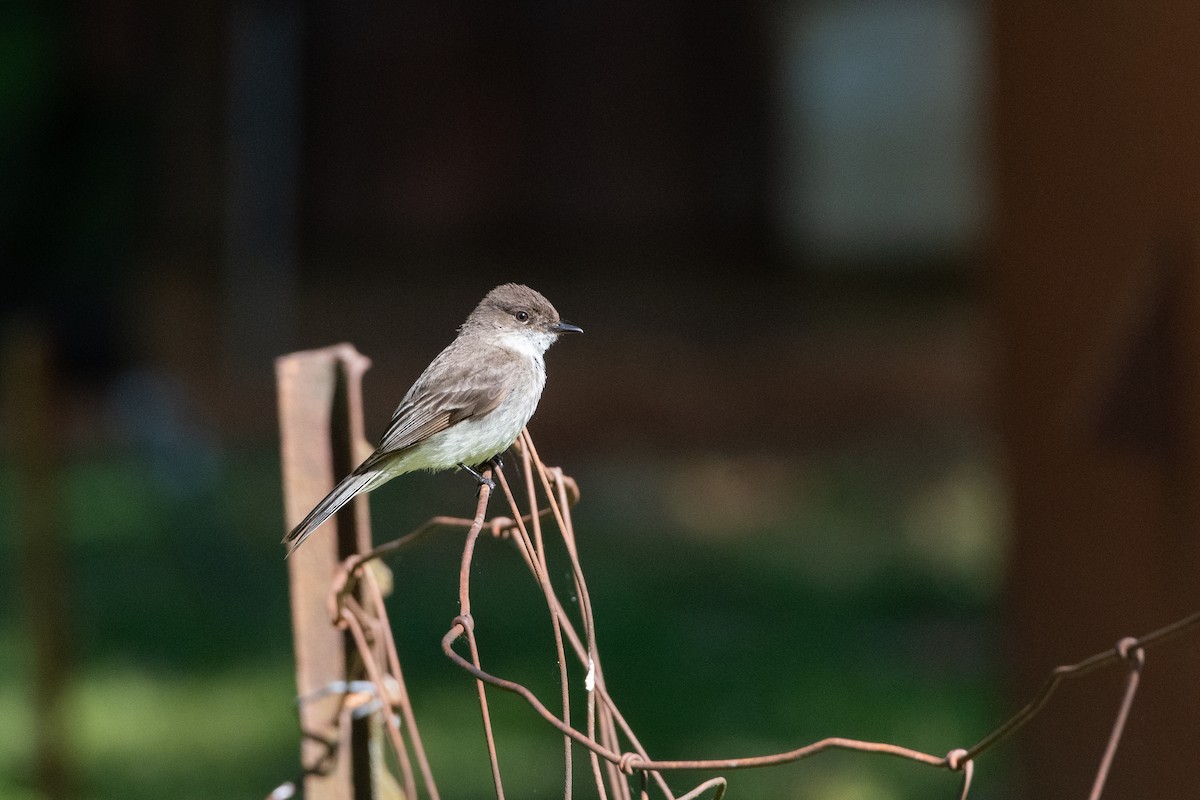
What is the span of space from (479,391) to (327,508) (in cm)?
94

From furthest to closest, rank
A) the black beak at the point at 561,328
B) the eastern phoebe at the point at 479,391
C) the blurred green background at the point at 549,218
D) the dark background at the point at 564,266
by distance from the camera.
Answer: the blurred green background at the point at 549,218 → the dark background at the point at 564,266 → the black beak at the point at 561,328 → the eastern phoebe at the point at 479,391

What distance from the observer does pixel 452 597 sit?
26.3ft

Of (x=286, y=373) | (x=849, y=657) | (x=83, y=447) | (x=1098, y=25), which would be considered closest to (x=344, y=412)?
(x=286, y=373)

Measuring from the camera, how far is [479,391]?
3447mm

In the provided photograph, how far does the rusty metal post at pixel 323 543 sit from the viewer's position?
256 cm

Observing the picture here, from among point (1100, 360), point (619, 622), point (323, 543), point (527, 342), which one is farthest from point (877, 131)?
point (323, 543)

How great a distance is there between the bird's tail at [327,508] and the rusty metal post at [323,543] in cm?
3

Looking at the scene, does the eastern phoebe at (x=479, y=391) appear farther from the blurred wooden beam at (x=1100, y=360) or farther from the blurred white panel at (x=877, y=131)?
the blurred white panel at (x=877, y=131)

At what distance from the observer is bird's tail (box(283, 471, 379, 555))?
8.18 ft

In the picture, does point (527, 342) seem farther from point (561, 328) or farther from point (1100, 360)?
point (1100, 360)

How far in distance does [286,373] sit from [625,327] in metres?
10.1

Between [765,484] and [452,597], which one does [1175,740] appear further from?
[765,484]

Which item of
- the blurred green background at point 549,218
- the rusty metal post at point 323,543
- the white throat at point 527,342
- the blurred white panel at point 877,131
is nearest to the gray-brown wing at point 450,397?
the white throat at point 527,342

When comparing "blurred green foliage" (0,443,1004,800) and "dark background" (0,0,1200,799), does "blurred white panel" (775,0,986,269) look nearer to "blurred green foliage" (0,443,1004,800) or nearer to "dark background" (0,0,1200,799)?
"dark background" (0,0,1200,799)
